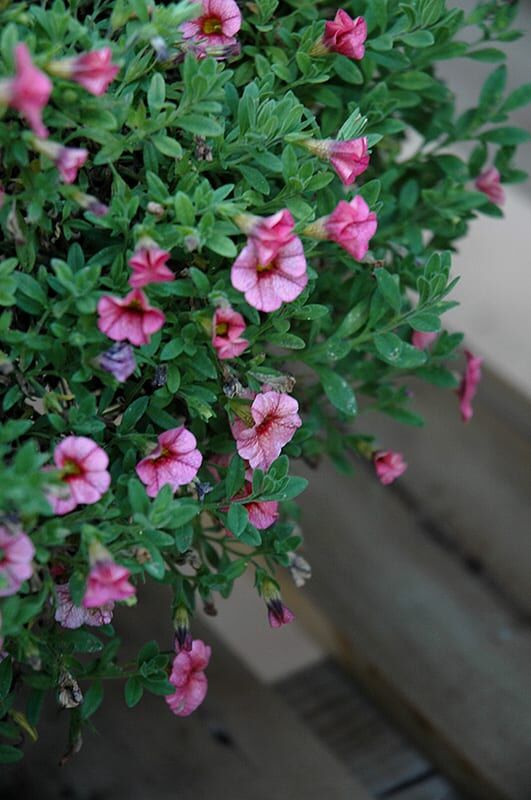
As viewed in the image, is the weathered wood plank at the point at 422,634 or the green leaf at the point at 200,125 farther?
the weathered wood plank at the point at 422,634

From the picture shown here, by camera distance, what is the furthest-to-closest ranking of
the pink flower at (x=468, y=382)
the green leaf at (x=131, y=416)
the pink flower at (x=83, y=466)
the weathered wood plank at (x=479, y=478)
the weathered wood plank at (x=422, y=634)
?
the weathered wood plank at (x=479, y=478), the weathered wood plank at (x=422, y=634), the pink flower at (x=468, y=382), the green leaf at (x=131, y=416), the pink flower at (x=83, y=466)

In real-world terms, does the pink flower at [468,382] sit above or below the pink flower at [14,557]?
below

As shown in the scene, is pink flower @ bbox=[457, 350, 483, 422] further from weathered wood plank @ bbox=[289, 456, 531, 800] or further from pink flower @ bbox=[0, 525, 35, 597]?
pink flower @ bbox=[0, 525, 35, 597]

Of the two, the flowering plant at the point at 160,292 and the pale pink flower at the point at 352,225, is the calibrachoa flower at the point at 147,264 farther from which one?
the pale pink flower at the point at 352,225

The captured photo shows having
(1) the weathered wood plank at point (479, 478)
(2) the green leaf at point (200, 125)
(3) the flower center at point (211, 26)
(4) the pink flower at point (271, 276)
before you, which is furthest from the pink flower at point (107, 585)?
(1) the weathered wood plank at point (479, 478)

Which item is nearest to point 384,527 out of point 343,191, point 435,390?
point 435,390

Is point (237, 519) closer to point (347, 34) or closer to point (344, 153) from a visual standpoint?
point (344, 153)

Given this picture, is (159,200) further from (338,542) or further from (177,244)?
(338,542)
